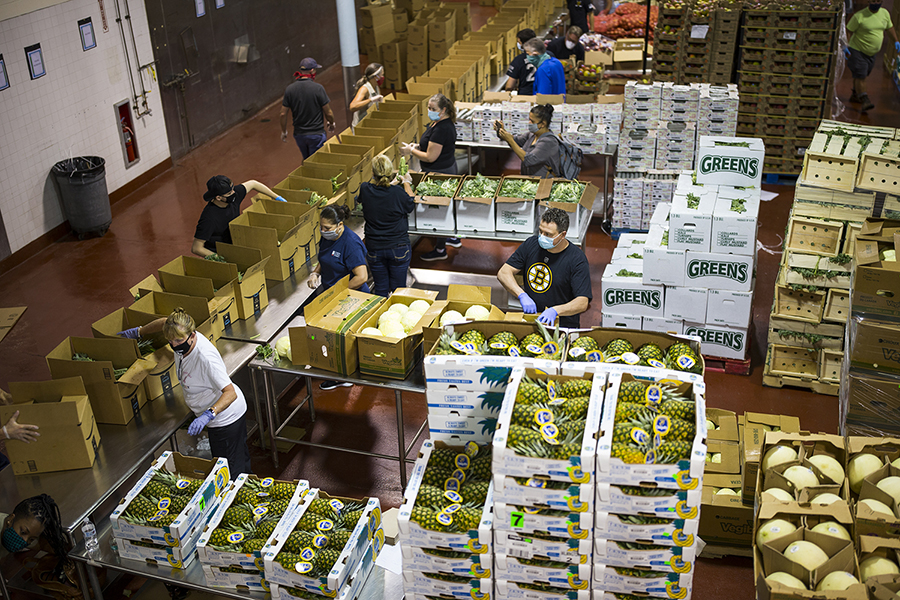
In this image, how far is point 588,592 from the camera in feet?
13.1

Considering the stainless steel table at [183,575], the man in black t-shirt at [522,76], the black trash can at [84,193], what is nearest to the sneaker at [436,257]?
the man in black t-shirt at [522,76]

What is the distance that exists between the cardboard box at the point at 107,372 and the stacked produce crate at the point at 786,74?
9.15m

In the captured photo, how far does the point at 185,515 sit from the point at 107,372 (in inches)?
53.7

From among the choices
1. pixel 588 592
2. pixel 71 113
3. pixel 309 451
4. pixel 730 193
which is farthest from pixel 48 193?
pixel 588 592

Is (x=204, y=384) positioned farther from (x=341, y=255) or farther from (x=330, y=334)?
(x=341, y=255)

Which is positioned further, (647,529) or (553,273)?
(553,273)

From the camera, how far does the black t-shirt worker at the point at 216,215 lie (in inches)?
285

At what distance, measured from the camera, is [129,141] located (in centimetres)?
1181

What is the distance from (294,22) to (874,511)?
14.6m

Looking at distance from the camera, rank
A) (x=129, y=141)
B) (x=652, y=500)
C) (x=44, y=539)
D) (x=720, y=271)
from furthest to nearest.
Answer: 1. (x=129, y=141)
2. (x=720, y=271)
3. (x=44, y=539)
4. (x=652, y=500)

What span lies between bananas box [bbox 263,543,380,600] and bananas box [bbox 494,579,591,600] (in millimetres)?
803

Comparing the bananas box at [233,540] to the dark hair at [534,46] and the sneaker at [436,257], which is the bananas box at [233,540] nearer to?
the sneaker at [436,257]

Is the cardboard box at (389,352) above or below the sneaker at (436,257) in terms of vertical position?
above

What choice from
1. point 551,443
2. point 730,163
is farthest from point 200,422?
point 730,163
